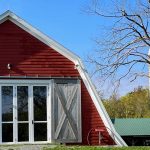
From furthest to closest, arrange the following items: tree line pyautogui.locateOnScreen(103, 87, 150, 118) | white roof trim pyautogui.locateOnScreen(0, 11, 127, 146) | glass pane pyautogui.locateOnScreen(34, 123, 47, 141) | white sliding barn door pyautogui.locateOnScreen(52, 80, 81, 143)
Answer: tree line pyautogui.locateOnScreen(103, 87, 150, 118) < white roof trim pyautogui.locateOnScreen(0, 11, 127, 146) < white sliding barn door pyautogui.locateOnScreen(52, 80, 81, 143) < glass pane pyautogui.locateOnScreen(34, 123, 47, 141)

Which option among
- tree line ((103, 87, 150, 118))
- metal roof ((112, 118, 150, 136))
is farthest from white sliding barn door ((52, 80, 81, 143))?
tree line ((103, 87, 150, 118))

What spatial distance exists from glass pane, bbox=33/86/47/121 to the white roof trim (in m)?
1.69

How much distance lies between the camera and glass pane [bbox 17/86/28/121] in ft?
62.3

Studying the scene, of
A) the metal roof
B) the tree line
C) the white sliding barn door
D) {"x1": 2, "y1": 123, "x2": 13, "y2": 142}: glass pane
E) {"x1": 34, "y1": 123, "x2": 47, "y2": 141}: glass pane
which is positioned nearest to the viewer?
{"x1": 2, "y1": 123, "x2": 13, "y2": 142}: glass pane

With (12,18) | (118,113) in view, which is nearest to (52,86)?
(12,18)

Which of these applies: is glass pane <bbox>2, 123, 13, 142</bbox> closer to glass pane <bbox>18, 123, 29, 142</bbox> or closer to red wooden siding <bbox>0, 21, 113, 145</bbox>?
glass pane <bbox>18, 123, 29, 142</bbox>

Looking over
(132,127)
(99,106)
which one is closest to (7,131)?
(99,106)

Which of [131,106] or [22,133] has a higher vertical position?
[131,106]

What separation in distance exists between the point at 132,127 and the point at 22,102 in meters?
24.4

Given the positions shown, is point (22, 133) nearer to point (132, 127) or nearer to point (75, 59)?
point (75, 59)

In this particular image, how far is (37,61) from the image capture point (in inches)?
771

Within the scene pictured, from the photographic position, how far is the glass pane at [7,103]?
19.0 metres

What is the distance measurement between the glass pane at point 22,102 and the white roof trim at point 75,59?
213 cm

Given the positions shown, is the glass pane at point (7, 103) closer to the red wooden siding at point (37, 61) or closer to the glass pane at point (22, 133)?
the glass pane at point (22, 133)
